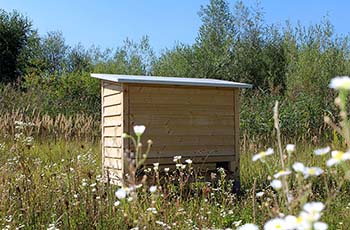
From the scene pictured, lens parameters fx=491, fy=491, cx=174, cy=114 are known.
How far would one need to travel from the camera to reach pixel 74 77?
1758 cm

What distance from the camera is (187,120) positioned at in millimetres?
6078

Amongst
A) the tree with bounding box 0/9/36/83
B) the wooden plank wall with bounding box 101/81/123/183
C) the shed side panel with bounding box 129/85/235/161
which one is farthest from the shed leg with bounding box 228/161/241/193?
the tree with bounding box 0/9/36/83

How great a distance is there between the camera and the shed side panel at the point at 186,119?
5.81 meters

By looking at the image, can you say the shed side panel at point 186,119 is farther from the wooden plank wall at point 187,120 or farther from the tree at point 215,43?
the tree at point 215,43

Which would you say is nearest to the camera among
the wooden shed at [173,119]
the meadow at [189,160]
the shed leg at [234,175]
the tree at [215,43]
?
the meadow at [189,160]

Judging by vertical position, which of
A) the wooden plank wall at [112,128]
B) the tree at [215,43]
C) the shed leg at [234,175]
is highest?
the tree at [215,43]

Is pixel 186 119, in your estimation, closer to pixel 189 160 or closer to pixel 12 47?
pixel 189 160

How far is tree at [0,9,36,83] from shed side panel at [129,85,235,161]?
53.8 feet

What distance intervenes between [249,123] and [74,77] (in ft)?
31.7

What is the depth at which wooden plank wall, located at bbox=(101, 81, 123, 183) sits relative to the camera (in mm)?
5762

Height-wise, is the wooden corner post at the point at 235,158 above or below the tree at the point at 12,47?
below

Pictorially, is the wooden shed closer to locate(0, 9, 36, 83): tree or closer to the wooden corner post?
the wooden corner post

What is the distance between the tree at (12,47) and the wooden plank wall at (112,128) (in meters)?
15.7

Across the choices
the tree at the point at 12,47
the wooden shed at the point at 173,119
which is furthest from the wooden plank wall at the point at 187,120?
the tree at the point at 12,47
